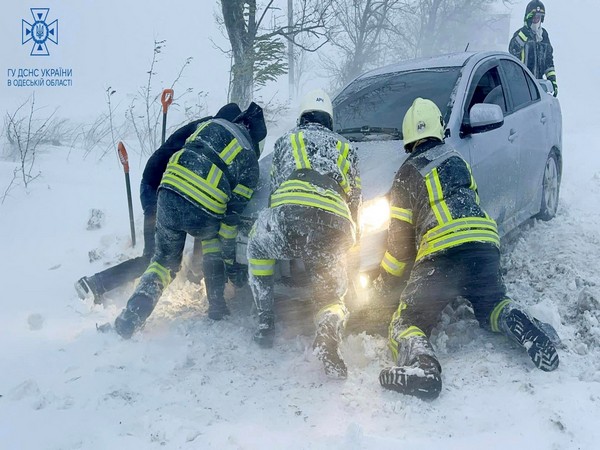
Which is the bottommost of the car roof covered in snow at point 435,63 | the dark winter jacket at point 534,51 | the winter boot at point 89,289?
the winter boot at point 89,289

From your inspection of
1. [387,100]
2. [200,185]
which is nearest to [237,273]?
[200,185]

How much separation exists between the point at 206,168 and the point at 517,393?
2.41 metres

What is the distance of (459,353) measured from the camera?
3.46 metres

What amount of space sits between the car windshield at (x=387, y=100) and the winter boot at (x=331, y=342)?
1.62 m

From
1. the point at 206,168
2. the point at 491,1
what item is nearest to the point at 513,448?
the point at 206,168

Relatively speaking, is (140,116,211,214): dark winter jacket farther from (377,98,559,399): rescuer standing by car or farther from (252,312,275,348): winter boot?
(377,98,559,399): rescuer standing by car

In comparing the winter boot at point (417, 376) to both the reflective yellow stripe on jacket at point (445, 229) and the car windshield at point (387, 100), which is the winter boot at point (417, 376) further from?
the car windshield at point (387, 100)

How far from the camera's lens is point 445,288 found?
3.32m

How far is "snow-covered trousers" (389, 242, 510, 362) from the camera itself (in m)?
3.27

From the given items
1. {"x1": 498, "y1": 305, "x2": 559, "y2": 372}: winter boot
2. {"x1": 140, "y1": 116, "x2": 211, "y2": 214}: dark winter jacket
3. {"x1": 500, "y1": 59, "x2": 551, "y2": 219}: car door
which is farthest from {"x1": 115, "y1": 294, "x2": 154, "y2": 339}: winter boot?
{"x1": 500, "y1": 59, "x2": 551, "y2": 219}: car door

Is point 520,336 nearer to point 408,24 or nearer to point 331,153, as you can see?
point 331,153

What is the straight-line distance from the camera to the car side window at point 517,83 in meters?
5.20

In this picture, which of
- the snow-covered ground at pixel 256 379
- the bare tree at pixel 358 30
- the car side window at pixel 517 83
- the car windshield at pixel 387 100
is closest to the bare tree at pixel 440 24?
the bare tree at pixel 358 30

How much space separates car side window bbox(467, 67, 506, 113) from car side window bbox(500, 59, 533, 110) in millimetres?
236
